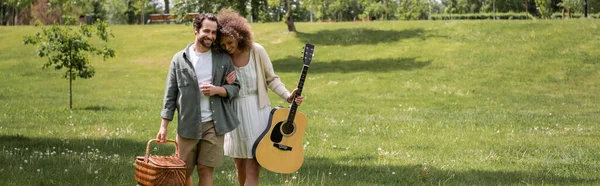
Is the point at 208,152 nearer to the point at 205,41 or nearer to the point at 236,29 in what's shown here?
the point at 205,41

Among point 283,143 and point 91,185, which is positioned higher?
point 283,143

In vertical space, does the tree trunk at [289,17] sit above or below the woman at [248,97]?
above

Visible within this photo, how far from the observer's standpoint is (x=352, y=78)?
31906 mm

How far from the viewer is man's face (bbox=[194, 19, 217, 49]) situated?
268 inches

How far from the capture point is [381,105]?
24266mm

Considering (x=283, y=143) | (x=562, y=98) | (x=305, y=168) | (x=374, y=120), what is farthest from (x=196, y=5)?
(x=283, y=143)

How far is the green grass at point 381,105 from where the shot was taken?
1029 centimetres

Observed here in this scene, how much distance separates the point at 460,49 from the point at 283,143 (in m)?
30.7

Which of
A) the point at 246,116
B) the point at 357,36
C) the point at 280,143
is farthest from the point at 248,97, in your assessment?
the point at 357,36

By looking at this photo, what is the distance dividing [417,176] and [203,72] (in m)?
3.84

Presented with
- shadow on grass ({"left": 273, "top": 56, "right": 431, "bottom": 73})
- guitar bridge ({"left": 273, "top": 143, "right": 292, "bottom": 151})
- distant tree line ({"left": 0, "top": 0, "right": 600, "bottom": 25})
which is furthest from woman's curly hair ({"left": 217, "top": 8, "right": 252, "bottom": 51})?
distant tree line ({"left": 0, "top": 0, "right": 600, "bottom": 25})

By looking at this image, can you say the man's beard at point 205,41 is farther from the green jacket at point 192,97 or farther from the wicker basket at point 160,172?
the wicker basket at point 160,172

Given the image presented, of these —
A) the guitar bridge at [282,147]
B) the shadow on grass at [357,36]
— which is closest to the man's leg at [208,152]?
the guitar bridge at [282,147]

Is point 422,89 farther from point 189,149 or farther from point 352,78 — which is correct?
point 189,149
